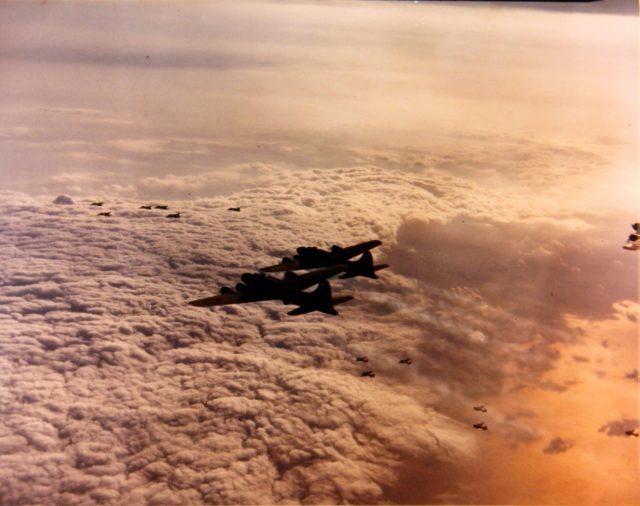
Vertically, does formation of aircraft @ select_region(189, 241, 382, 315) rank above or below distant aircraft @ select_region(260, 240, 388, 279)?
below

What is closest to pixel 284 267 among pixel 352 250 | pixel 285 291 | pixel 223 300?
pixel 285 291

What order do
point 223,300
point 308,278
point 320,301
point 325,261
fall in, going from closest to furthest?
1. point 223,300
2. point 308,278
3. point 320,301
4. point 325,261

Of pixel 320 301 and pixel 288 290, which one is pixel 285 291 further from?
pixel 320 301

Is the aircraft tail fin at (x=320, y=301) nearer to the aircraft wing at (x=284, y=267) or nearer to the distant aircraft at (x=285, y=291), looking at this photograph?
the distant aircraft at (x=285, y=291)

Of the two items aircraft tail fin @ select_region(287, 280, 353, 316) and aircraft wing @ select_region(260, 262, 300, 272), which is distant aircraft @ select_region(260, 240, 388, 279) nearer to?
aircraft wing @ select_region(260, 262, 300, 272)

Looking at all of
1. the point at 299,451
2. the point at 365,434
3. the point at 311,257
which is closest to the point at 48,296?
the point at 299,451

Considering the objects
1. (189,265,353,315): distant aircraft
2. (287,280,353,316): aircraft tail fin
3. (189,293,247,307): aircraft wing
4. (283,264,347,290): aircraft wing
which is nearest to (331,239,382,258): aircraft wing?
(189,265,353,315): distant aircraft

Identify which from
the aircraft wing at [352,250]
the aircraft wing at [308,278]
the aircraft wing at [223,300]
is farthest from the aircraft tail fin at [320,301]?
the aircraft wing at [223,300]
